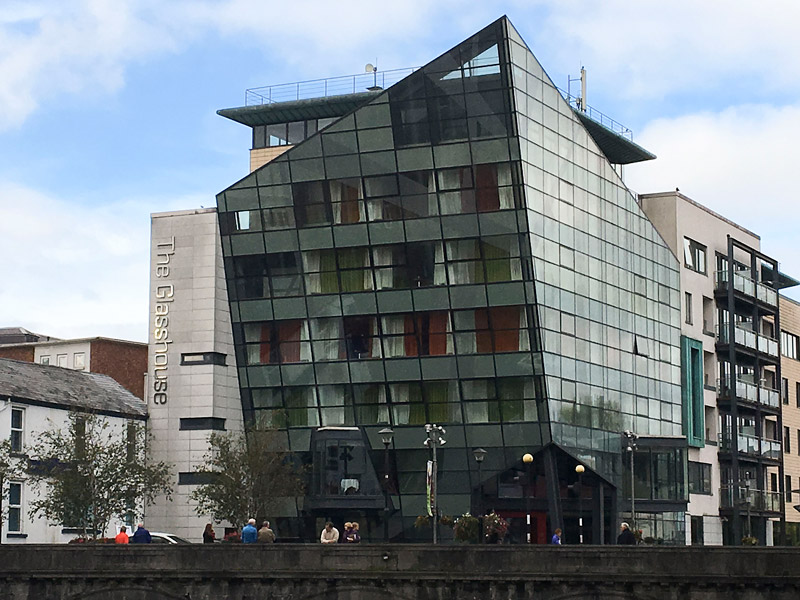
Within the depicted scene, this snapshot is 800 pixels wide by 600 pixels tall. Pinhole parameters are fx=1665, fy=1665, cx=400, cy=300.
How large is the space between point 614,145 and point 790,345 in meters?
21.6

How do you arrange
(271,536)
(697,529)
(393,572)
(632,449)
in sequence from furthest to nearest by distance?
(697,529) → (632,449) → (271,536) → (393,572)

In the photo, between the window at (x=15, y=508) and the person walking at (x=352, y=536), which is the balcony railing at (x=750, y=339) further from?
the person walking at (x=352, y=536)

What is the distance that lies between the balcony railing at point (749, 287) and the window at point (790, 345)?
284 inches

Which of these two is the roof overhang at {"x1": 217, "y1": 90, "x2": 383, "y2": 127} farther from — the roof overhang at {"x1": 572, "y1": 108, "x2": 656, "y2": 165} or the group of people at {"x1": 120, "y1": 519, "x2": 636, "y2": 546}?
the group of people at {"x1": 120, "y1": 519, "x2": 636, "y2": 546}

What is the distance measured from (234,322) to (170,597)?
2999 centimetres

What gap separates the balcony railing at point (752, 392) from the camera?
9494 centimetres

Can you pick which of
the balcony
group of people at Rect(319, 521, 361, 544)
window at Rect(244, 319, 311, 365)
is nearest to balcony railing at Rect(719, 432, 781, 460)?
the balcony

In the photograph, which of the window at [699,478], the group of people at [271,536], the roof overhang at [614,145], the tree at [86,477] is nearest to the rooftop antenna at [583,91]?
the roof overhang at [614,145]

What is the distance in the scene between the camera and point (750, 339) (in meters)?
Answer: 97.9

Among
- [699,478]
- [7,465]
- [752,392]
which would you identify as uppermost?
[752,392]

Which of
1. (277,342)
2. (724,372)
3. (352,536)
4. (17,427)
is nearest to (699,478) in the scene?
(724,372)

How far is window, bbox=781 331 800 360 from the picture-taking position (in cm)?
10962

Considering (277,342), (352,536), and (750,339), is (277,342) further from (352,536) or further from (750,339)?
(750,339)

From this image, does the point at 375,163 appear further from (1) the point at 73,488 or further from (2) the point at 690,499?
(2) the point at 690,499
